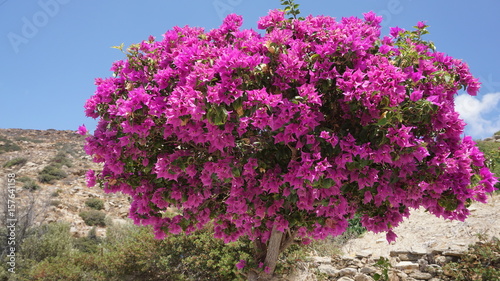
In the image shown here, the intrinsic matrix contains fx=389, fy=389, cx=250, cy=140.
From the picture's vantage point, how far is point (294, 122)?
3.25 metres

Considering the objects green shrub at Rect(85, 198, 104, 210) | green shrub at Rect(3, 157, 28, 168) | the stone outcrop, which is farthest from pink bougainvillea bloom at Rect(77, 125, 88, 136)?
green shrub at Rect(3, 157, 28, 168)

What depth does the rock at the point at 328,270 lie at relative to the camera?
333 inches

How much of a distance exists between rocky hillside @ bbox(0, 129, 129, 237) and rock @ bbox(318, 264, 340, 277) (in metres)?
9.88

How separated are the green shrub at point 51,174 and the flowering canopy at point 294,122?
808 inches

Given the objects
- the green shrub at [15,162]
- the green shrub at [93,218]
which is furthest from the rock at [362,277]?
the green shrub at [15,162]

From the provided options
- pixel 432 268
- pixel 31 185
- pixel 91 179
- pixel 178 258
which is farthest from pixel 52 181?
pixel 432 268

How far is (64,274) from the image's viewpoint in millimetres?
9570

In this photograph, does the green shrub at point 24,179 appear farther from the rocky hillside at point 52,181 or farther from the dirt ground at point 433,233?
the dirt ground at point 433,233

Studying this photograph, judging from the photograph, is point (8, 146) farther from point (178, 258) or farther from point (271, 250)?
point (271, 250)

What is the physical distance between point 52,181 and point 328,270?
19159mm

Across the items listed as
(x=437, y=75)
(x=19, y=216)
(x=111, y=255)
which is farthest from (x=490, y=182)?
(x=19, y=216)

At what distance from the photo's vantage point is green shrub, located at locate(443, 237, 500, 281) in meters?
7.53

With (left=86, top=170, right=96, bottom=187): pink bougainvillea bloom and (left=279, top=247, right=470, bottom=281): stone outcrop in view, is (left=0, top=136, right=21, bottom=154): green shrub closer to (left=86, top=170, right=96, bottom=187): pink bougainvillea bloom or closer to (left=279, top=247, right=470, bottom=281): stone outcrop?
(left=279, top=247, right=470, bottom=281): stone outcrop
